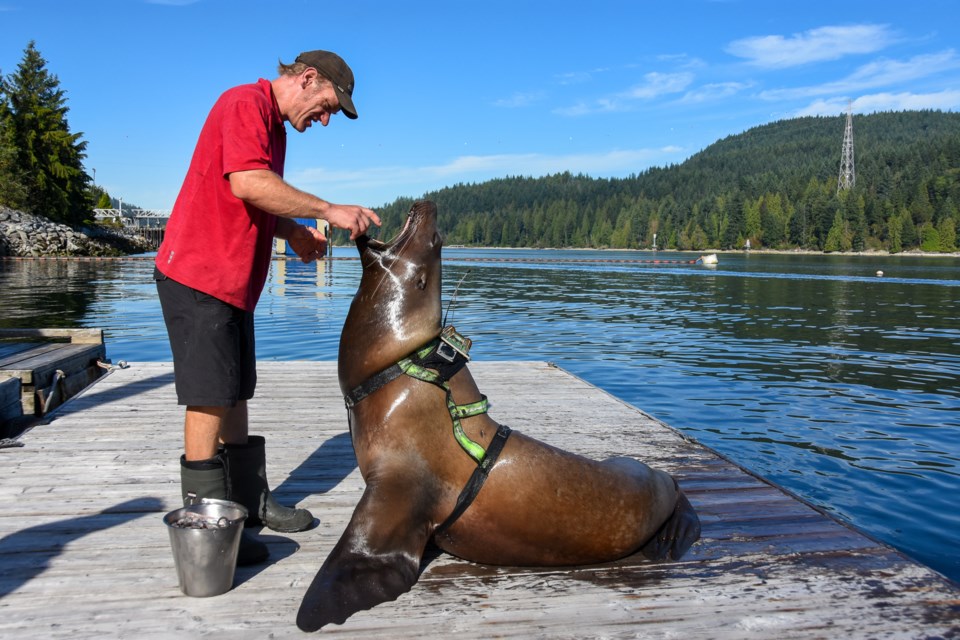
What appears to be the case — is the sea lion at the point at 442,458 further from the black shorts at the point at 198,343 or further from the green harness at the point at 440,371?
the black shorts at the point at 198,343

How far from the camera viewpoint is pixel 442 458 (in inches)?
139

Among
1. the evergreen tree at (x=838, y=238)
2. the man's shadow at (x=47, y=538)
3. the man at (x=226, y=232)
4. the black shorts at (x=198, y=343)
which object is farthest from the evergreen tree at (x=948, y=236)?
the black shorts at (x=198, y=343)

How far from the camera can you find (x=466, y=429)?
11.7 feet

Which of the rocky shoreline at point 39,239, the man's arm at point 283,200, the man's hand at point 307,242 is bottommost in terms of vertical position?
the man's hand at point 307,242

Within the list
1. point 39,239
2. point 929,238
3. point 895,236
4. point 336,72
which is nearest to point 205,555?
point 336,72

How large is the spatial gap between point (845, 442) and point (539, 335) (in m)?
11.3

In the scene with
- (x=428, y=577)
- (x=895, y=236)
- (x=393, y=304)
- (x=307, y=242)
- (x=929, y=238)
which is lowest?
(x=428, y=577)

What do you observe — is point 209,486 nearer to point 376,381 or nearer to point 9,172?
point 376,381

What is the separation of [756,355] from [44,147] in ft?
216

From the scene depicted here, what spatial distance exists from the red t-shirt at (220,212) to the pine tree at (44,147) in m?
66.0

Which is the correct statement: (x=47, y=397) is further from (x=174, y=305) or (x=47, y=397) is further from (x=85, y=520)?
(x=174, y=305)

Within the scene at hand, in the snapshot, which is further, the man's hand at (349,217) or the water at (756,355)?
the water at (756,355)

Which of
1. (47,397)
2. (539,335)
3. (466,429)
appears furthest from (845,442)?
(539,335)

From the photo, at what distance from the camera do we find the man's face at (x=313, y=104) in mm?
3691
